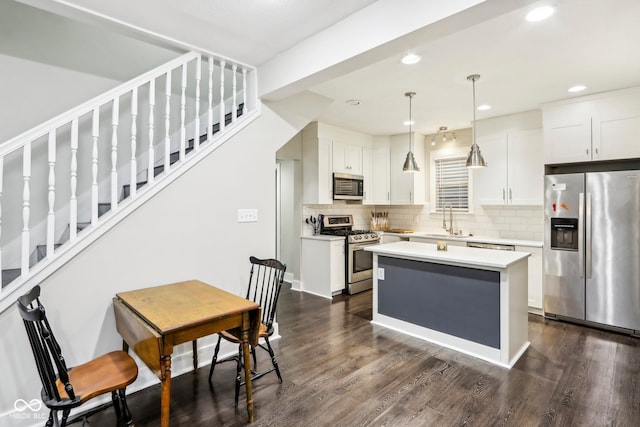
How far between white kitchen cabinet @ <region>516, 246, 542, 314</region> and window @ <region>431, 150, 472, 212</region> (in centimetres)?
133

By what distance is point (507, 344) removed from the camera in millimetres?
2812

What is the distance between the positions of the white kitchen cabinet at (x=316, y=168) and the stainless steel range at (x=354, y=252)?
445 millimetres

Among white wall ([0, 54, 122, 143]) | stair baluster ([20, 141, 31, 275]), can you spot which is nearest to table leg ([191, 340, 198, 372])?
stair baluster ([20, 141, 31, 275])

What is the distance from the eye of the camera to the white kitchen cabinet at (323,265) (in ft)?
16.1

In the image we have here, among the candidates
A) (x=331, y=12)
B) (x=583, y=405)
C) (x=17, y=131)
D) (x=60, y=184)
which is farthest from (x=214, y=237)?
(x=583, y=405)

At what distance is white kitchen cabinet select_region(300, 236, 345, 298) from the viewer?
193 inches

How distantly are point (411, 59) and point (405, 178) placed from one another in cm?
307

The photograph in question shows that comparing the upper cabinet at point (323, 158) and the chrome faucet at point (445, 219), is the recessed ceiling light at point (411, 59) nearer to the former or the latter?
→ the upper cabinet at point (323, 158)

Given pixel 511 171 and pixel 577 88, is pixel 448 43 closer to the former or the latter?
pixel 577 88

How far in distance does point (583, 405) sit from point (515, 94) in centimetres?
314

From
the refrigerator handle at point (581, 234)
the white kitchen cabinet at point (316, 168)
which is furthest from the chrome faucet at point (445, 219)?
the white kitchen cabinet at point (316, 168)

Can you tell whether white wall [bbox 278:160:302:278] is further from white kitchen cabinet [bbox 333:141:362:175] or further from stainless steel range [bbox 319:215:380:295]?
white kitchen cabinet [bbox 333:141:362:175]

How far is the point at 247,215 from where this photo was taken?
126 inches

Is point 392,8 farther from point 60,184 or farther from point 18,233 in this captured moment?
point 18,233
